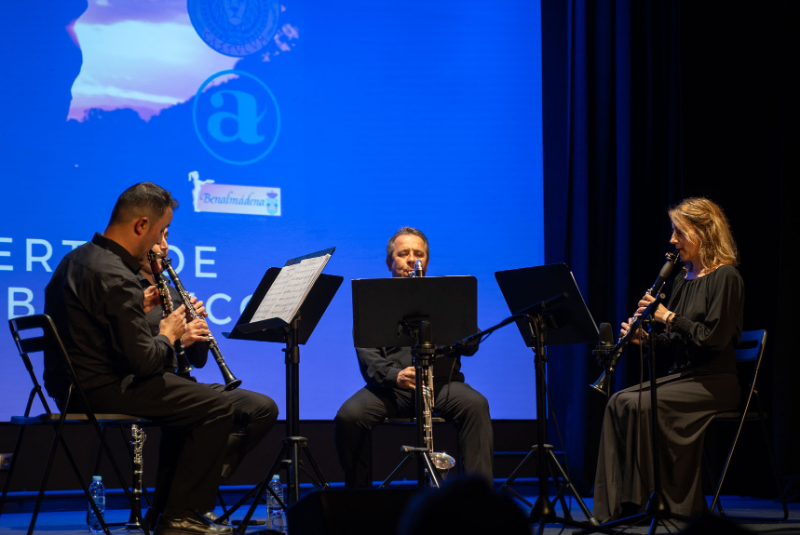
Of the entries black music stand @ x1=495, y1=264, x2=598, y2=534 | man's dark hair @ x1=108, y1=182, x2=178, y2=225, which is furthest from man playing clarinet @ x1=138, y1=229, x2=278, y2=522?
black music stand @ x1=495, y1=264, x2=598, y2=534

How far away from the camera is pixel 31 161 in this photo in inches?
165

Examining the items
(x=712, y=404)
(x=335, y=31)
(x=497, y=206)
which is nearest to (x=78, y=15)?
(x=335, y=31)

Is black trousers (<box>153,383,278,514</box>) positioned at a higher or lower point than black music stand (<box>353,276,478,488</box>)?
lower

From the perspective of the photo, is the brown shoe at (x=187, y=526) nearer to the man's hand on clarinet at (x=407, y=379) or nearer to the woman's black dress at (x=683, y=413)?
the man's hand on clarinet at (x=407, y=379)

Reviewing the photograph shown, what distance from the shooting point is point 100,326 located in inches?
117

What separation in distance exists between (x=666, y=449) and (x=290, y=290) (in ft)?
6.35

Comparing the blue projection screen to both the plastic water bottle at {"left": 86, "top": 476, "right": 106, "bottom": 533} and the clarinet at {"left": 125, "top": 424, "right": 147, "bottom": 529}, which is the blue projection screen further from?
the clarinet at {"left": 125, "top": 424, "right": 147, "bottom": 529}

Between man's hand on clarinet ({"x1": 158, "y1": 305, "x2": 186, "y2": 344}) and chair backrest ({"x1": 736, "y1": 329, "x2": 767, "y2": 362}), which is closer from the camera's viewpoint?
man's hand on clarinet ({"x1": 158, "y1": 305, "x2": 186, "y2": 344})

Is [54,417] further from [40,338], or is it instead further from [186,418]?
[186,418]

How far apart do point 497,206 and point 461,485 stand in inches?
156

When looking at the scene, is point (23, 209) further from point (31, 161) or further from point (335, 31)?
point (335, 31)

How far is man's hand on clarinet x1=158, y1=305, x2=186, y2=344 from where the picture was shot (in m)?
3.17

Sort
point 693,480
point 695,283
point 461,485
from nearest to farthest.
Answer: point 461,485
point 693,480
point 695,283

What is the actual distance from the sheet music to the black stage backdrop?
2331mm
